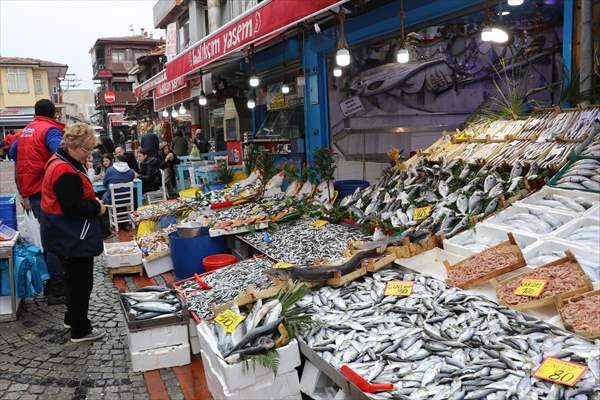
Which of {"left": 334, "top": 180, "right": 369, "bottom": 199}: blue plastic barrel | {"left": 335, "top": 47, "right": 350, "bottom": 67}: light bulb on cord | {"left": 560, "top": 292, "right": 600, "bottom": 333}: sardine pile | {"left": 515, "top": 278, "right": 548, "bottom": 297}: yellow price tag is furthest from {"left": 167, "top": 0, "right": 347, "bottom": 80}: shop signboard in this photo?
{"left": 560, "top": 292, "right": 600, "bottom": 333}: sardine pile

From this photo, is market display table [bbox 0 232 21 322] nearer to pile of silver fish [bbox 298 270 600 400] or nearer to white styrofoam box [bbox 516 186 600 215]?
pile of silver fish [bbox 298 270 600 400]

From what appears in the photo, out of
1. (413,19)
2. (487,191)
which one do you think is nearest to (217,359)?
(487,191)

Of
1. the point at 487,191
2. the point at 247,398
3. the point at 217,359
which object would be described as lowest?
the point at 247,398

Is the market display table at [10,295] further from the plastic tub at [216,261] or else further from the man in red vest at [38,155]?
the plastic tub at [216,261]

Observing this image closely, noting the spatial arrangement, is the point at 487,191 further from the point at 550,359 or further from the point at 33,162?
the point at 33,162

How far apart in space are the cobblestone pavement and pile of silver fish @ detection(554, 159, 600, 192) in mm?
4134

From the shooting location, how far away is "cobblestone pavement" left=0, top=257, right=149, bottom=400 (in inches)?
159

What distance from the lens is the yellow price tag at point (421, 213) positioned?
5.04 meters

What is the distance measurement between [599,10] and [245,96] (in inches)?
459

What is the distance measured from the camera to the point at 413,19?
24.6ft

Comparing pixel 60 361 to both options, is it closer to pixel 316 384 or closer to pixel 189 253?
pixel 189 253

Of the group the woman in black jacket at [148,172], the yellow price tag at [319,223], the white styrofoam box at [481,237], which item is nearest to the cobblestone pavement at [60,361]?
the yellow price tag at [319,223]

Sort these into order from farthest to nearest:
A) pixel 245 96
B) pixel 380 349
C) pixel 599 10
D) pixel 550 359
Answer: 1. pixel 245 96
2. pixel 599 10
3. pixel 380 349
4. pixel 550 359

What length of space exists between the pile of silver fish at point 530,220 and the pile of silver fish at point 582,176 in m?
0.42
